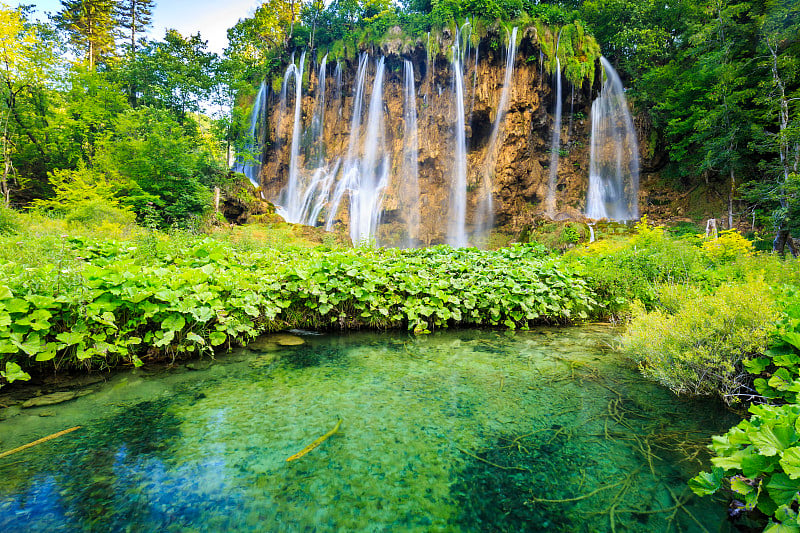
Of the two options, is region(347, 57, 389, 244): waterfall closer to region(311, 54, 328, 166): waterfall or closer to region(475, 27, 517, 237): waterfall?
region(311, 54, 328, 166): waterfall

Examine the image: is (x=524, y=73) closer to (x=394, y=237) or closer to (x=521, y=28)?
(x=521, y=28)

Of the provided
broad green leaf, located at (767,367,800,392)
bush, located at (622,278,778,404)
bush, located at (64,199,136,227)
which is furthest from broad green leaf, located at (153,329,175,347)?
bush, located at (64,199,136,227)

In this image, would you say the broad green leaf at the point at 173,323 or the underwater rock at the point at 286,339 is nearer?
the broad green leaf at the point at 173,323

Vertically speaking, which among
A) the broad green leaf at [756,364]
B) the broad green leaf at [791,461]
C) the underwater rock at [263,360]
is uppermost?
the broad green leaf at [791,461]

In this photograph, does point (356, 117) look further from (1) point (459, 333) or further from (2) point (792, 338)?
(2) point (792, 338)

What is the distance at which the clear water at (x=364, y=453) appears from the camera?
183cm

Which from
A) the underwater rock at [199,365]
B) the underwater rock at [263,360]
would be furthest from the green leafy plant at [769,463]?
the underwater rock at [199,365]

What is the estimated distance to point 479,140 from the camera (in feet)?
67.7

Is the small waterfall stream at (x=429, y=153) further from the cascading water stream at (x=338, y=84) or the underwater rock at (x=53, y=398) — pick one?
the underwater rock at (x=53, y=398)

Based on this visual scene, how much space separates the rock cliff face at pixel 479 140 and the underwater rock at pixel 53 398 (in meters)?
18.1

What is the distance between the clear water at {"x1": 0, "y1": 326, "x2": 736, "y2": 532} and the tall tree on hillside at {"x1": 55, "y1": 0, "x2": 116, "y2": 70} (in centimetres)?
3248

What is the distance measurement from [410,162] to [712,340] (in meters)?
20.2

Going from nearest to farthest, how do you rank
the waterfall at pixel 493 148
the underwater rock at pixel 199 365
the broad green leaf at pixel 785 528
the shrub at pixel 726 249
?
the broad green leaf at pixel 785 528 → the underwater rock at pixel 199 365 → the shrub at pixel 726 249 → the waterfall at pixel 493 148

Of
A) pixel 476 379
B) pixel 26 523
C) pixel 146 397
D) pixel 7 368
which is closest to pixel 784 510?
pixel 476 379
